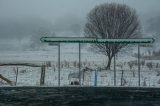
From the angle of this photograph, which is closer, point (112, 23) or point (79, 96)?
point (79, 96)

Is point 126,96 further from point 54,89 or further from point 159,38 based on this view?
point 159,38

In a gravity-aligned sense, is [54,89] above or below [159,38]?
below

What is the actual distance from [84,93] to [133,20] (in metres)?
31.5

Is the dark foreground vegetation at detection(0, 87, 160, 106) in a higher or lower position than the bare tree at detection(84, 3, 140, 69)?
lower

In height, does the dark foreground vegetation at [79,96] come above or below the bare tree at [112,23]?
below

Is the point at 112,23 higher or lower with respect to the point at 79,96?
higher

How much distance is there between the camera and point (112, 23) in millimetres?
46781

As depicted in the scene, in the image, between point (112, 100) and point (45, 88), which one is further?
point (45, 88)

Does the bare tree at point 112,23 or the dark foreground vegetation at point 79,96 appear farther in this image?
the bare tree at point 112,23

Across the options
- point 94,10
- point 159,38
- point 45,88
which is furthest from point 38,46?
point 45,88

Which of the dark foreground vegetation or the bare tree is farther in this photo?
the bare tree

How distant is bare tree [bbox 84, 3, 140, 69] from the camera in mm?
46594

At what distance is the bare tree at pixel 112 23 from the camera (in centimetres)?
4659

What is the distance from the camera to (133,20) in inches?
1876
